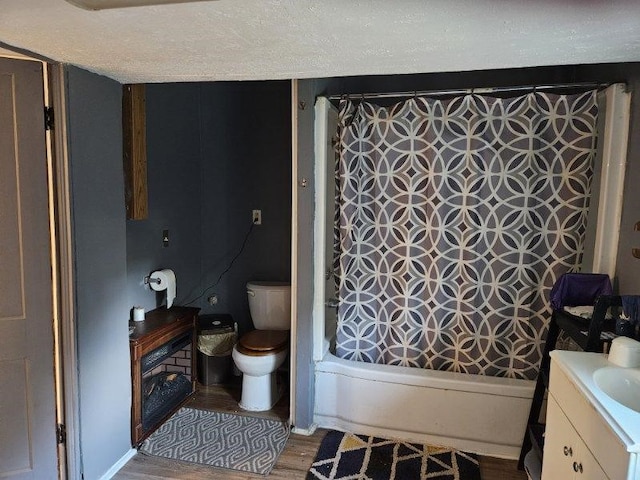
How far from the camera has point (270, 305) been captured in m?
3.09

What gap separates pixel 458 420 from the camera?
7.57 ft

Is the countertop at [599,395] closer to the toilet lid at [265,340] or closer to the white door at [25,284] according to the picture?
the toilet lid at [265,340]

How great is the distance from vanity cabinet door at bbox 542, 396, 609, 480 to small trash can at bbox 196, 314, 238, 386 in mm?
2154

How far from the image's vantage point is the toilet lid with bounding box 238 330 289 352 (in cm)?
269

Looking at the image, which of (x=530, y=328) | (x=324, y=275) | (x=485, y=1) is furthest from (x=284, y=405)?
(x=485, y=1)

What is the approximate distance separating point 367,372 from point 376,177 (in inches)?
45.2

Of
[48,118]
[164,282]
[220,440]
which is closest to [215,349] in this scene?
[164,282]

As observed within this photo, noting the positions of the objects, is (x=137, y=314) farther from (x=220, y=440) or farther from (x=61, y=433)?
(x=220, y=440)

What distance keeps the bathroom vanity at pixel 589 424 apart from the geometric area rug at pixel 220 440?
4.60 ft

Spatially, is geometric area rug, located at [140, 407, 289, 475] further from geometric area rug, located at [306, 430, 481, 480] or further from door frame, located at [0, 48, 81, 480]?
door frame, located at [0, 48, 81, 480]

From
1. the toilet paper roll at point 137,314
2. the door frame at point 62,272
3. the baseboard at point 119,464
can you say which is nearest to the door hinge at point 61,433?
the door frame at point 62,272

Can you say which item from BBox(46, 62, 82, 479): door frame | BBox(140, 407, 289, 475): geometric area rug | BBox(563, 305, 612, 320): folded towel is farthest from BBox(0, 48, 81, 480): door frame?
BBox(563, 305, 612, 320): folded towel

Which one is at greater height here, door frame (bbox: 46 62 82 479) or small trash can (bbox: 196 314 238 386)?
door frame (bbox: 46 62 82 479)

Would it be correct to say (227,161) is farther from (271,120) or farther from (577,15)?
(577,15)
